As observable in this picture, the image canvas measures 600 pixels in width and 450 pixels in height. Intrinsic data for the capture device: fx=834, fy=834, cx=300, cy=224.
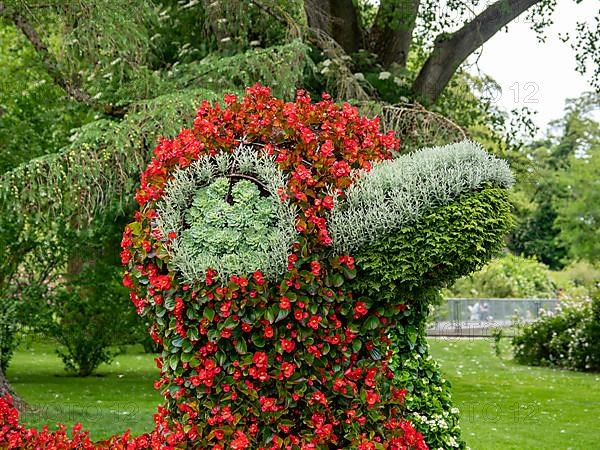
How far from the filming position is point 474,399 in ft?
39.9

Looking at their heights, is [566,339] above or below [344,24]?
below

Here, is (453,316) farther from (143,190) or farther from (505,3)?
(143,190)

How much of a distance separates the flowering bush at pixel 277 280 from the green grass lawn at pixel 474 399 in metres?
4.12

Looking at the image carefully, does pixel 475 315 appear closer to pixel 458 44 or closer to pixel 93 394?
pixel 458 44

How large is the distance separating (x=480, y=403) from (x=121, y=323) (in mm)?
5807

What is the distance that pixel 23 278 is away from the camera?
12727 mm

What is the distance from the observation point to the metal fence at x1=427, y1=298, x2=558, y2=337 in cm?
2492

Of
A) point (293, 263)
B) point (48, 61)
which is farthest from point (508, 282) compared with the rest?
point (293, 263)

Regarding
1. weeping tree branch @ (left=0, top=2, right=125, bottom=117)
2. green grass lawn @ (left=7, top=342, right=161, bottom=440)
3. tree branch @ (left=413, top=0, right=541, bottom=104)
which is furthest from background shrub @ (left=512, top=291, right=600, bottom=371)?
weeping tree branch @ (left=0, top=2, right=125, bottom=117)

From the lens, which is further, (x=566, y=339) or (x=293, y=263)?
(x=566, y=339)

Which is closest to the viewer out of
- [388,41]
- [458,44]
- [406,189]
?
[406,189]

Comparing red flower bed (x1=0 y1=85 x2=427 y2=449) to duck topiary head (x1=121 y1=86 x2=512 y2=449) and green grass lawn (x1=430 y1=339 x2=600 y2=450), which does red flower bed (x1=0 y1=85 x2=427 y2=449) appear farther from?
green grass lawn (x1=430 y1=339 x2=600 y2=450)

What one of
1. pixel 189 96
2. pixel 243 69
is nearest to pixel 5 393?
pixel 189 96

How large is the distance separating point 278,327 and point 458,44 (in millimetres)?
8592
